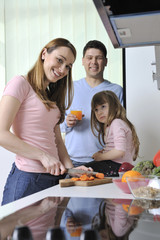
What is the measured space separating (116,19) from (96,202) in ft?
1.86

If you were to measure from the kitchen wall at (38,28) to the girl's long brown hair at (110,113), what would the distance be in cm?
48

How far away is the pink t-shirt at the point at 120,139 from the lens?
2.71 metres

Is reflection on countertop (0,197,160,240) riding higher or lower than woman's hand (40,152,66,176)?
lower

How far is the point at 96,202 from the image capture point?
→ 3.34 feet

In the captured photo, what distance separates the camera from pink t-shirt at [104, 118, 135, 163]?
2.71 metres

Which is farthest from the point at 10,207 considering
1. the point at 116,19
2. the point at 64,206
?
the point at 116,19

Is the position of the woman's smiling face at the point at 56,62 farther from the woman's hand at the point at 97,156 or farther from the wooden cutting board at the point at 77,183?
the woman's hand at the point at 97,156

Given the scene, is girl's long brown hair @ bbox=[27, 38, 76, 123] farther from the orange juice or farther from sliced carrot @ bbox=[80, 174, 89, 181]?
the orange juice

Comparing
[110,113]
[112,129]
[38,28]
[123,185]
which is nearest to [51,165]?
[123,185]

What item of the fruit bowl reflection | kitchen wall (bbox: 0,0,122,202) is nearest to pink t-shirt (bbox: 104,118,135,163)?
kitchen wall (bbox: 0,0,122,202)

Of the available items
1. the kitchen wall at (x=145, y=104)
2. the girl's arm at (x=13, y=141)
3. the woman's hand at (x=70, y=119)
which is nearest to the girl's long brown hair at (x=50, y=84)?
the girl's arm at (x=13, y=141)

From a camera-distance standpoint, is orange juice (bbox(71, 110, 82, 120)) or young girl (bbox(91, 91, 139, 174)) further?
orange juice (bbox(71, 110, 82, 120))

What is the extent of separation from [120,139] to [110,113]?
0.41 m

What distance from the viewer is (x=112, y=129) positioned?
288 cm
